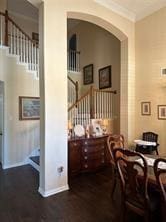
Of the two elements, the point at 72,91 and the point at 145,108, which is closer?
the point at 145,108

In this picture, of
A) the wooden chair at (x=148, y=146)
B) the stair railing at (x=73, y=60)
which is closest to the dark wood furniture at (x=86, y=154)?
the wooden chair at (x=148, y=146)

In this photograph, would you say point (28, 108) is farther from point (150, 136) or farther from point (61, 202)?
point (150, 136)

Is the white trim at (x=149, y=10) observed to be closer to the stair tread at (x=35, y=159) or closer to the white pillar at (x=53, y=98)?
the white pillar at (x=53, y=98)

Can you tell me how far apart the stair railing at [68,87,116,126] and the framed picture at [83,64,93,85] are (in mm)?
1512

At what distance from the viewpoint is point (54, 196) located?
316 centimetres

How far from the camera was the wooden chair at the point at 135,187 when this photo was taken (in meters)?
1.95

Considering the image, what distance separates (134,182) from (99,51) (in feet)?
17.0

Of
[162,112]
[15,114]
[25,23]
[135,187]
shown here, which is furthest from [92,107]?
[25,23]

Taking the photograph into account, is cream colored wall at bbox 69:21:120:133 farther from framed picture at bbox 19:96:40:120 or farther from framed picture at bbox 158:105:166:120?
framed picture at bbox 19:96:40:120

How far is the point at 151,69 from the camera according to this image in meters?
4.41

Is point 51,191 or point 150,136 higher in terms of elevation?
point 150,136

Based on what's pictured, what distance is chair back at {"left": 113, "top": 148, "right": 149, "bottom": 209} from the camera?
6.40 ft

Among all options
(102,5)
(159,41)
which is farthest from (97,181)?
(102,5)

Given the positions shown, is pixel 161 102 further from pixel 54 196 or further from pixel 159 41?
pixel 54 196
